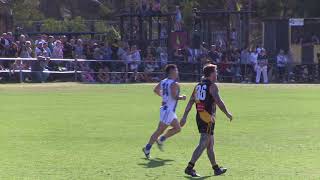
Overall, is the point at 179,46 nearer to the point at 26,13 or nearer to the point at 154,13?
the point at 154,13

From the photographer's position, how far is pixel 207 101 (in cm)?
1146

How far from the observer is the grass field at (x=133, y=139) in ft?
39.3

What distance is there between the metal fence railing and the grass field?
642 cm

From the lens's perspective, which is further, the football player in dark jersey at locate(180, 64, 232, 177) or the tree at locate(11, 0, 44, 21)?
the tree at locate(11, 0, 44, 21)

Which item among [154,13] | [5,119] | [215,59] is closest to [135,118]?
[5,119]

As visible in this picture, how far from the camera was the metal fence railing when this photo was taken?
3488cm

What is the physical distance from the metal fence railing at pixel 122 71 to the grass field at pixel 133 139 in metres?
6.42

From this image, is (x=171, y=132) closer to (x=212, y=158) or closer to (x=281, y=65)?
(x=212, y=158)

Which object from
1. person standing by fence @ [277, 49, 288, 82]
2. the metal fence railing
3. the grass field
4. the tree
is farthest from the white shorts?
the tree

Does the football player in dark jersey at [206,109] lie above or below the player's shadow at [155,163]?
above

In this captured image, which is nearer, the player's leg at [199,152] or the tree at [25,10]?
the player's leg at [199,152]

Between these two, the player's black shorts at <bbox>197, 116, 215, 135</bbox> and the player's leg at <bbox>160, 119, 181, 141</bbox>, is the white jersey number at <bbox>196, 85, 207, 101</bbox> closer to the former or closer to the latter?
the player's black shorts at <bbox>197, 116, 215, 135</bbox>

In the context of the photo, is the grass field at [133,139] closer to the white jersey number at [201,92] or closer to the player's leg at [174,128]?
the player's leg at [174,128]

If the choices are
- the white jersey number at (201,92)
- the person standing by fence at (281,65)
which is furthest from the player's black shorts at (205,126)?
the person standing by fence at (281,65)
